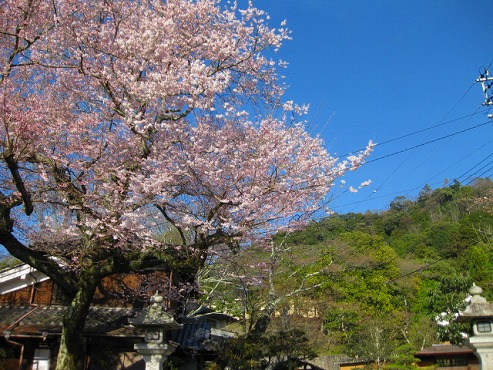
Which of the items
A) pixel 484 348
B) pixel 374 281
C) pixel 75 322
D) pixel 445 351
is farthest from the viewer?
pixel 374 281

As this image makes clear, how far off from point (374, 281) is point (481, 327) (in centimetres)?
2944

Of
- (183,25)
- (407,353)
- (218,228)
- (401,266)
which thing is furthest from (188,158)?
(401,266)

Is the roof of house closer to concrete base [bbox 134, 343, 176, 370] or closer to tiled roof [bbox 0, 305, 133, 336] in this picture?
tiled roof [bbox 0, 305, 133, 336]

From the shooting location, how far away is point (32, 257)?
8078 millimetres

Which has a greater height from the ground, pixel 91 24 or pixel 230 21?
pixel 230 21

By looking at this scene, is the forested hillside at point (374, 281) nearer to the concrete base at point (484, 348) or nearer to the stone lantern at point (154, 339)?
the stone lantern at point (154, 339)

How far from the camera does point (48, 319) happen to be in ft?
38.1

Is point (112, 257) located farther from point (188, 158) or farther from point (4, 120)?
point (4, 120)

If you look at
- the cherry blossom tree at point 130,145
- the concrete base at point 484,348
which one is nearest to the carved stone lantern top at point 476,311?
the concrete base at point 484,348

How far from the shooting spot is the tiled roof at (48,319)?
10852 millimetres

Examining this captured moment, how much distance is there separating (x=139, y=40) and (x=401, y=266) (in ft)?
113

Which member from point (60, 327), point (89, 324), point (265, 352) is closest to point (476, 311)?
point (265, 352)

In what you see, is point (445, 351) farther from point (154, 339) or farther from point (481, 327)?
point (154, 339)

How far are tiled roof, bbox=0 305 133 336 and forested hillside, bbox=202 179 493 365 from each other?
3.45 metres
